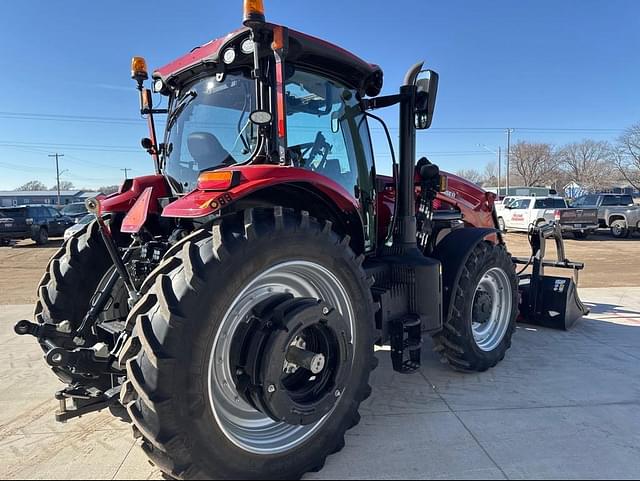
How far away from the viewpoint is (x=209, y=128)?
9.99ft

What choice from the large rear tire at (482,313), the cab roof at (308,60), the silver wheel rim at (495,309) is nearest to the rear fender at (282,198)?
the cab roof at (308,60)

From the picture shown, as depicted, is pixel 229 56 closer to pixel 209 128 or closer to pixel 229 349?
pixel 209 128

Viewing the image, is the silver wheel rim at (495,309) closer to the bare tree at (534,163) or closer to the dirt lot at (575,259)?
the dirt lot at (575,259)

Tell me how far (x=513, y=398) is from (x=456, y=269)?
43.1 inches

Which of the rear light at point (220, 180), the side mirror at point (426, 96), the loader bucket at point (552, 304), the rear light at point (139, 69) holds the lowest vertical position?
the loader bucket at point (552, 304)

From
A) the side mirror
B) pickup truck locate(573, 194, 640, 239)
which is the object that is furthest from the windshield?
pickup truck locate(573, 194, 640, 239)

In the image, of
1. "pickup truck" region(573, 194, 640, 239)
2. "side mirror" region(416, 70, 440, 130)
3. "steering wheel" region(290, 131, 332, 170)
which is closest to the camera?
"steering wheel" region(290, 131, 332, 170)

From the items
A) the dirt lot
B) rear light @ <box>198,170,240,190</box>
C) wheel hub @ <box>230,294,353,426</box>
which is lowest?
the dirt lot

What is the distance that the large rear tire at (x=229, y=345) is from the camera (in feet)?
6.55

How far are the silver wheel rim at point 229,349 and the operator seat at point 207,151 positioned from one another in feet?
2.77

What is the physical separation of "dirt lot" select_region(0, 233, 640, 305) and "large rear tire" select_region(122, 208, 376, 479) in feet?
22.4

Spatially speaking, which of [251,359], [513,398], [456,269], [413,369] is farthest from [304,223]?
[513,398]

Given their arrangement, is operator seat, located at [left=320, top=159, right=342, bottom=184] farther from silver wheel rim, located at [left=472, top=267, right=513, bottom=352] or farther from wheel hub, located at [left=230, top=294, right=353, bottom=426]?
silver wheel rim, located at [left=472, top=267, right=513, bottom=352]

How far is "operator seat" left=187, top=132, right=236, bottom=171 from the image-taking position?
293cm
